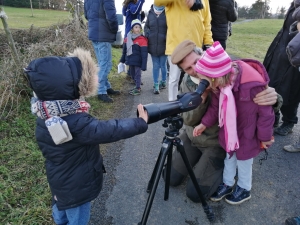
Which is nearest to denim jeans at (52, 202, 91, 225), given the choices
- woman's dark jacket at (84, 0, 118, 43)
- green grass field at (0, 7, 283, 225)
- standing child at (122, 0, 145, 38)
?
green grass field at (0, 7, 283, 225)

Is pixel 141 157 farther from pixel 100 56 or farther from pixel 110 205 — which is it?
pixel 100 56

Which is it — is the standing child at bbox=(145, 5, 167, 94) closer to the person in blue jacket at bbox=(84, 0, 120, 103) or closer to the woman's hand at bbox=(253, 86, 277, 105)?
the person in blue jacket at bbox=(84, 0, 120, 103)

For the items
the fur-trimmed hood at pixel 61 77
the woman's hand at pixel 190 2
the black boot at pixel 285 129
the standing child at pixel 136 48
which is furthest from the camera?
the standing child at pixel 136 48

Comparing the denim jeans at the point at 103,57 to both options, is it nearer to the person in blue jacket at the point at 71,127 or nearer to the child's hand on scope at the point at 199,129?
the child's hand on scope at the point at 199,129

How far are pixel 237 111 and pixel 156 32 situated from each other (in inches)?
120

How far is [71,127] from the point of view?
1476 millimetres

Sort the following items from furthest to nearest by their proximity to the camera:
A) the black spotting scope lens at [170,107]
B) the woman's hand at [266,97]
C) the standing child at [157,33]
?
the standing child at [157,33]
the woman's hand at [266,97]
the black spotting scope lens at [170,107]

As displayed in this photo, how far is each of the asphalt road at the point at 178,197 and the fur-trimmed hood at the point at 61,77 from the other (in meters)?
1.24

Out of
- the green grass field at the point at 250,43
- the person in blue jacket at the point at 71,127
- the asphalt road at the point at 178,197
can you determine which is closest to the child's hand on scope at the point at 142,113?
the person in blue jacket at the point at 71,127

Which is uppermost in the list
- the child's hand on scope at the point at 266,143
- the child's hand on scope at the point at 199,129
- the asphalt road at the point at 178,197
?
the child's hand on scope at the point at 199,129

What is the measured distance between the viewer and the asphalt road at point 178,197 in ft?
7.14

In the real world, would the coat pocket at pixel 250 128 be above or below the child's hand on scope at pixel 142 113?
below

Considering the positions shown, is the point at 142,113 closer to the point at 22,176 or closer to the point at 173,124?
the point at 173,124

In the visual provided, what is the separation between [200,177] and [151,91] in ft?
10.4
